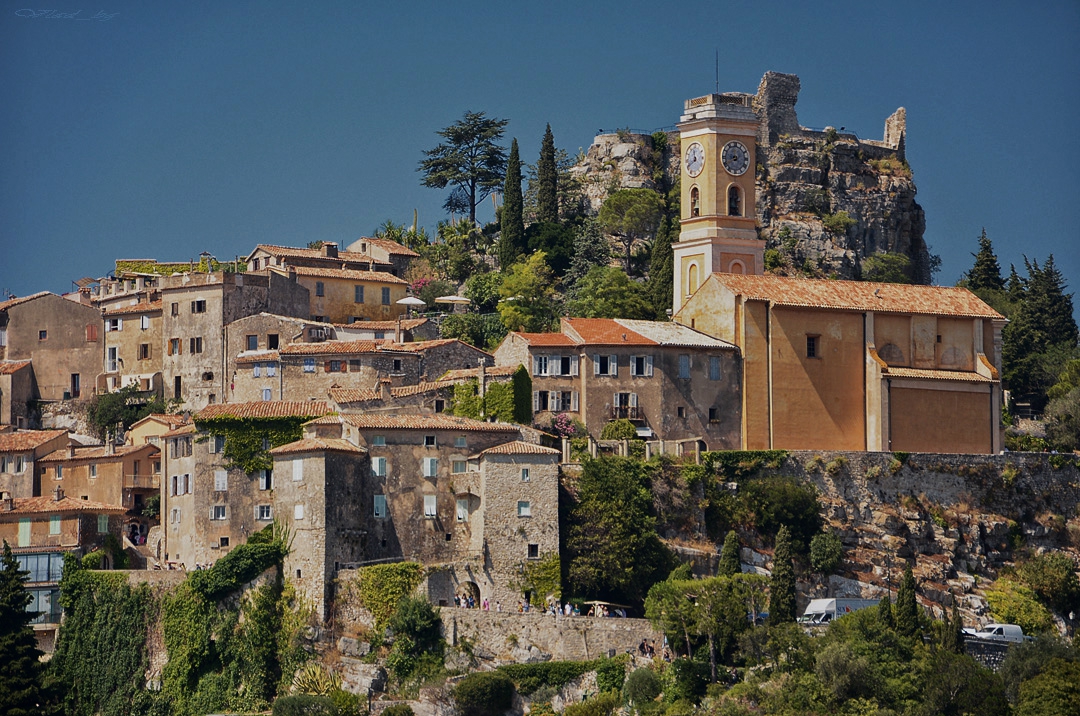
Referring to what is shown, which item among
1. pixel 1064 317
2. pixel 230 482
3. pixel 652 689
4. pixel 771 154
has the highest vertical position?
pixel 771 154

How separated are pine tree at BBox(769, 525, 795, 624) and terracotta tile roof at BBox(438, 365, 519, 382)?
1250 centimetres

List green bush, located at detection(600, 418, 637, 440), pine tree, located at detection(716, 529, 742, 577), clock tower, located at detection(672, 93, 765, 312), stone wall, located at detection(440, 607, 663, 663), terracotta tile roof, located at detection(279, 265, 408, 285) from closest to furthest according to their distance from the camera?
stone wall, located at detection(440, 607, 663, 663) < pine tree, located at detection(716, 529, 742, 577) < green bush, located at detection(600, 418, 637, 440) < clock tower, located at detection(672, 93, 765, 312) < terracotta tile roof, located at detection(279, 265, 408, 285)

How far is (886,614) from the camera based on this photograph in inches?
2574

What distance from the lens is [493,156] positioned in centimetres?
10962

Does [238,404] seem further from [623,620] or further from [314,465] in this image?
[623,620]

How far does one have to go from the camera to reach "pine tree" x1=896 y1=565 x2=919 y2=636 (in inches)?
2576

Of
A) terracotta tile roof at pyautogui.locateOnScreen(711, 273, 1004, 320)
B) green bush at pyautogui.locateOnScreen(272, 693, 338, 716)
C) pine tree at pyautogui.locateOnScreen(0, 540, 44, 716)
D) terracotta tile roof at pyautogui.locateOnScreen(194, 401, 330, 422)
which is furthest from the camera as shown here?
terracotta tile roof at pyautogui.locateOnScreen(711, 273, 1004, 320)

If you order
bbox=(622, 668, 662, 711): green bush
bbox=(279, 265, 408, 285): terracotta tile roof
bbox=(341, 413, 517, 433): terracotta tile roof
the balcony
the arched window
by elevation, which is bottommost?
bbox=(622, 668, 662, 711): green bush

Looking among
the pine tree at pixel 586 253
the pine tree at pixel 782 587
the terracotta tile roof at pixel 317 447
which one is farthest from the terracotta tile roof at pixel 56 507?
the pine tree at pixel 586 253

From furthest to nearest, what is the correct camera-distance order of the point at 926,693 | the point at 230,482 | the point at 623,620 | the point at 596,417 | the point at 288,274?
the point at 288,274 < the point at 596,417 < the point at 230,482 < the point at 623,620 < the point at 926,693

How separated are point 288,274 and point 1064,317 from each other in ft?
138

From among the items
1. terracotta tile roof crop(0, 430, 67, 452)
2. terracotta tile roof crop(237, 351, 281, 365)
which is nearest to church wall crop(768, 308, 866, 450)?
terracotta tile roof crop(237, 351, 281, 365)

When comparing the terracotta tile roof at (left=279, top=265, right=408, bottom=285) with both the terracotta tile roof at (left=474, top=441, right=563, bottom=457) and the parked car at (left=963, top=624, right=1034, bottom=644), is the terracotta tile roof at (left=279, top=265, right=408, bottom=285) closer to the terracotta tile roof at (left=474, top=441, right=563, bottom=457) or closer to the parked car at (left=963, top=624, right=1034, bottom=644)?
the terracotta tile roof at (left=474, top=441, right=563, bottom=457)

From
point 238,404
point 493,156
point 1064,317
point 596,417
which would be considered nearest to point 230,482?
point 238,404
